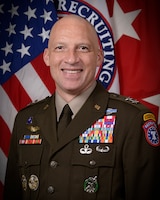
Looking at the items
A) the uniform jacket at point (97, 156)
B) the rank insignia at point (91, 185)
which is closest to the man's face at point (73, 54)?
the uniform jacket at point (97, 156)

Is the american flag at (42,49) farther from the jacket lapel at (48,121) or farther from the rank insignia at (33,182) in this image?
the rank insignia at (33,182)

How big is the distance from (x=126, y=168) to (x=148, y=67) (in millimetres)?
924

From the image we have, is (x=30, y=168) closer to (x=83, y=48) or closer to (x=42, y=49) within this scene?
(x=83, y=48)

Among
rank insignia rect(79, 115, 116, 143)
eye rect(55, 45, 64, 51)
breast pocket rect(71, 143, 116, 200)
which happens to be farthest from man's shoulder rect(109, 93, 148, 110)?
eye rect(55, 45, 64, 51)

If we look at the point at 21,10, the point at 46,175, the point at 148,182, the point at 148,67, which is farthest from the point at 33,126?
the point at 21,10

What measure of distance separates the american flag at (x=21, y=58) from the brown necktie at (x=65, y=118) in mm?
746

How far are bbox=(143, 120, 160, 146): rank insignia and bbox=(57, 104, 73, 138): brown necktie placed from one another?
1.17 ft

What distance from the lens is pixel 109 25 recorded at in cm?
215

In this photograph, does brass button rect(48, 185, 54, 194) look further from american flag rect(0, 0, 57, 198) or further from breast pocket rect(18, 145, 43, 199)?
american flag rect(0, 0, 57, 198)

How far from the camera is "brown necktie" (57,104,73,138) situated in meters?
1.47

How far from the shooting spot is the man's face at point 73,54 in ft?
4.67

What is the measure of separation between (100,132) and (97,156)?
0.11 meters

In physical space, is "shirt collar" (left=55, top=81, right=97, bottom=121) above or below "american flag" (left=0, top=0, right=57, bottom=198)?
below

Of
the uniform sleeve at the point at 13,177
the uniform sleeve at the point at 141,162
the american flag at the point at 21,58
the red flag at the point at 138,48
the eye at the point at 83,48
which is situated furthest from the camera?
the american flag at the point at 21,58
